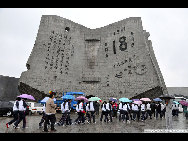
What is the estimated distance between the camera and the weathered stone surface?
1048 inches

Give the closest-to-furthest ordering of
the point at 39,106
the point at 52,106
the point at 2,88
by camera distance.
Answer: the point at 52,106, the point at 39,106, the point at 2,88

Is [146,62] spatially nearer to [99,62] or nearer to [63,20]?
[99,62]

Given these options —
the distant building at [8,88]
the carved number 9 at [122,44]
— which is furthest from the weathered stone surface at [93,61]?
the distant building at [8,88]

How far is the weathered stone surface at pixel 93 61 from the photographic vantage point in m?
26.6

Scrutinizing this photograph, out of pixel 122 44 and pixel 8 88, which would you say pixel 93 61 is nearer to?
pixel 122 44

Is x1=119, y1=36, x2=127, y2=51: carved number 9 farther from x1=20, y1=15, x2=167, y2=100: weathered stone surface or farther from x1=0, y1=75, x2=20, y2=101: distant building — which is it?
x1=0, y1=75, x2=20, y2=101: distant building

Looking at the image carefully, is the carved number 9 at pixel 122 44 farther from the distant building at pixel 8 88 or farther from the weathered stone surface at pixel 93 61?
the distant building at pixel 8 88

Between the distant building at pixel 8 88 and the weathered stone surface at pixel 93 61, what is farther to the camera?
the distant building at pixel 8 88

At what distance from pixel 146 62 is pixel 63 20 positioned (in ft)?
53.3

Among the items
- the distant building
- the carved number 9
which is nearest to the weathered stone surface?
the carved number 9

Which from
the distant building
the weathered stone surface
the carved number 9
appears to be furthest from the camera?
the distant building
